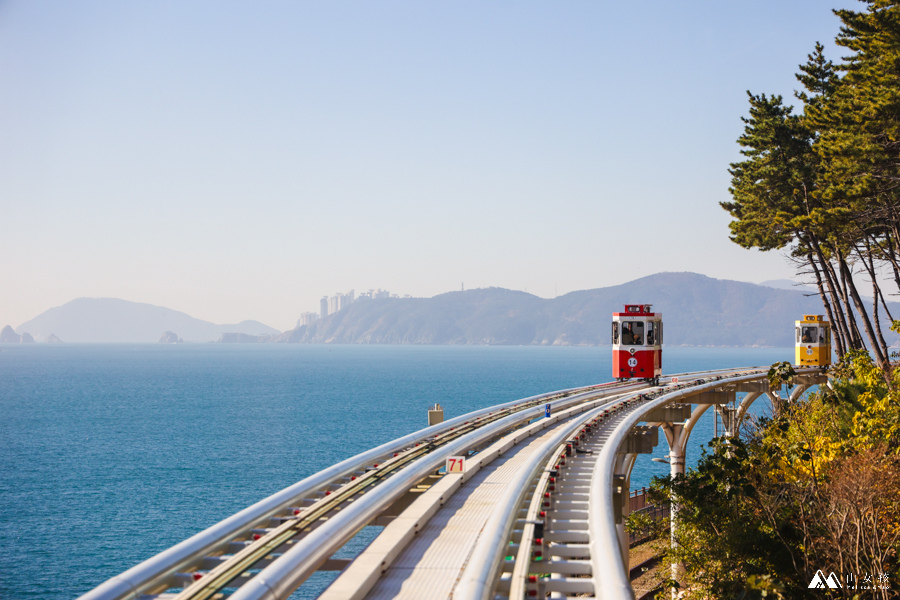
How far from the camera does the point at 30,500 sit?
165ft

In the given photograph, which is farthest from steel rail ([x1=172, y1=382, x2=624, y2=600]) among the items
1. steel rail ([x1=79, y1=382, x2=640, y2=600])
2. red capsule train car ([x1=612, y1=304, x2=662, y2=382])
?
red capsule train car ([x1=612, y1=304, x2=662, y2=382])

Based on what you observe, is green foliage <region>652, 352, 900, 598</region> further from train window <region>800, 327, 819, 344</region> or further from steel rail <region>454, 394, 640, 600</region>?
train window <region>800, 327, 819, 344</region>

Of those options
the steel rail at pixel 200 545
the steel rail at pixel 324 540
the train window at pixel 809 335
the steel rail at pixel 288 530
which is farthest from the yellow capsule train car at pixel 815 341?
the steel rail at pixel 200 545

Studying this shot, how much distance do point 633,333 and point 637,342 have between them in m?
0.77

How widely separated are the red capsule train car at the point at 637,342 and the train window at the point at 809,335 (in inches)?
703

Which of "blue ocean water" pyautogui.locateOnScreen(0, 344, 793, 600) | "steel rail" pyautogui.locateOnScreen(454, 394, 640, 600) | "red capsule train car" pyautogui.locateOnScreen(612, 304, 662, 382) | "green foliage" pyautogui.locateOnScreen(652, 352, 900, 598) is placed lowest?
"blue ocean water" pyautogui.locateOnScreen(0, 344, 793, 600)

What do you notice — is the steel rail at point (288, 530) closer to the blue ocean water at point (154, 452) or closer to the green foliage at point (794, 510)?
the green foliage at point (794, 510)

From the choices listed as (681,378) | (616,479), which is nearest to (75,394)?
(681,378)

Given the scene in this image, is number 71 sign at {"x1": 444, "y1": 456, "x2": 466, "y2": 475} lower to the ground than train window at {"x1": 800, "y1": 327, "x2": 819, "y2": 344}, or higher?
lower

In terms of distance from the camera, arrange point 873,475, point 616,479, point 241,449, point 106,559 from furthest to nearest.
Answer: point 241,449 → point 106,559 → point 616,479 → point 873,475

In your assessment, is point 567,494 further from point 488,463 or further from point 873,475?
point 873,475

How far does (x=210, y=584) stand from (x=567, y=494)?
807 centimetres

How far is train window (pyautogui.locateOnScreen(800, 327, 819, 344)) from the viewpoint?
49.8m

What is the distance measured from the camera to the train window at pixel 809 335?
49812 mm
